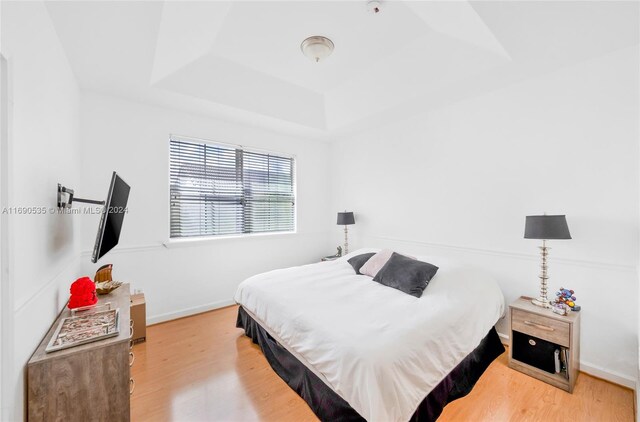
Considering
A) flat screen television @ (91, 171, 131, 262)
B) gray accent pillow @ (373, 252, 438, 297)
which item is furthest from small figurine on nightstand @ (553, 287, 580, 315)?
flat screen television @ (91, 171, 131, 262)

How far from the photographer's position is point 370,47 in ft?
8.13

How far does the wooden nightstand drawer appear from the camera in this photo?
1997 millimetres

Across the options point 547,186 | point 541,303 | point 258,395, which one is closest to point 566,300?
point 541,303

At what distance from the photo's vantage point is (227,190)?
3676mm

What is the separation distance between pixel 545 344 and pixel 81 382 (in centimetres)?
303

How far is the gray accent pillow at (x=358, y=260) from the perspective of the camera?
9.65 ft

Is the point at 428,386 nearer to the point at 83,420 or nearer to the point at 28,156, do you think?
the point at 83,420

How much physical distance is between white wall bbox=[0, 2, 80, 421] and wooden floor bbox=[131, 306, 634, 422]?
33.3 inches

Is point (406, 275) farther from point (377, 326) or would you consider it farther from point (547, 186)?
point (547, 186)

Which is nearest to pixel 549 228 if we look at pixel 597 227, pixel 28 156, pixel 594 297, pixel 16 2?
pixel 597 227

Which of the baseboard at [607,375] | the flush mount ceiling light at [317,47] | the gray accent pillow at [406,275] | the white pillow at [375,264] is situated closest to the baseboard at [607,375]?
the baseboard at [607,375]

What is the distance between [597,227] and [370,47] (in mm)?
2413

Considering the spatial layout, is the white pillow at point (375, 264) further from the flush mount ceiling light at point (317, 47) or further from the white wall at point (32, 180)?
the white wall at point (32, 180)

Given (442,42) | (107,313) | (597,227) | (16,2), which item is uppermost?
(442,42)
